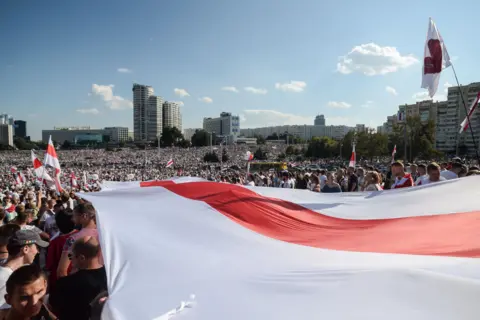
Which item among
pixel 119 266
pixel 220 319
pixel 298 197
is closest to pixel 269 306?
pixel 220 319

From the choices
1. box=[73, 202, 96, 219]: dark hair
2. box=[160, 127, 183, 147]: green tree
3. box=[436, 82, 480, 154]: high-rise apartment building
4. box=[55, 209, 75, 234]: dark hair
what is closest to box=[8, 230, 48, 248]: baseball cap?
box=[73, 202, 96, 219]: dark hair

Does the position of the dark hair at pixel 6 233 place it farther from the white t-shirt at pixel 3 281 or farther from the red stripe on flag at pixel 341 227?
the red stripe on flag at pixel 341 227

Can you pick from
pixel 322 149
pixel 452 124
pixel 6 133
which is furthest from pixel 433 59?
pixel 6 133

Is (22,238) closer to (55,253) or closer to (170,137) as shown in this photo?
(55,253)

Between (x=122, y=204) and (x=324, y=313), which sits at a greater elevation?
(x=122, y=204)

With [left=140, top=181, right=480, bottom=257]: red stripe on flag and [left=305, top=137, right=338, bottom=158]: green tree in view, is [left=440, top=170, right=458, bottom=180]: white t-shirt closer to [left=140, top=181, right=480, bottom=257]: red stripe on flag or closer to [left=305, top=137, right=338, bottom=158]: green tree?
[left=140, top=181, right=480, bottom=257]: red stripe on flag

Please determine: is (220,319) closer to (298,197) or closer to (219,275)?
(219,275)

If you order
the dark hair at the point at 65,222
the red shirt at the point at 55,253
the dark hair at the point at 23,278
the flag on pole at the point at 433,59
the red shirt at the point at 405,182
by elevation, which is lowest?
the red shirt at the point at 55,253

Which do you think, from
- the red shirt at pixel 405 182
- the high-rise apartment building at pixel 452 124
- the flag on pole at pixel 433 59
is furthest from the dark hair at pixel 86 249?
the high-rise apartment building at pixel 452 124
